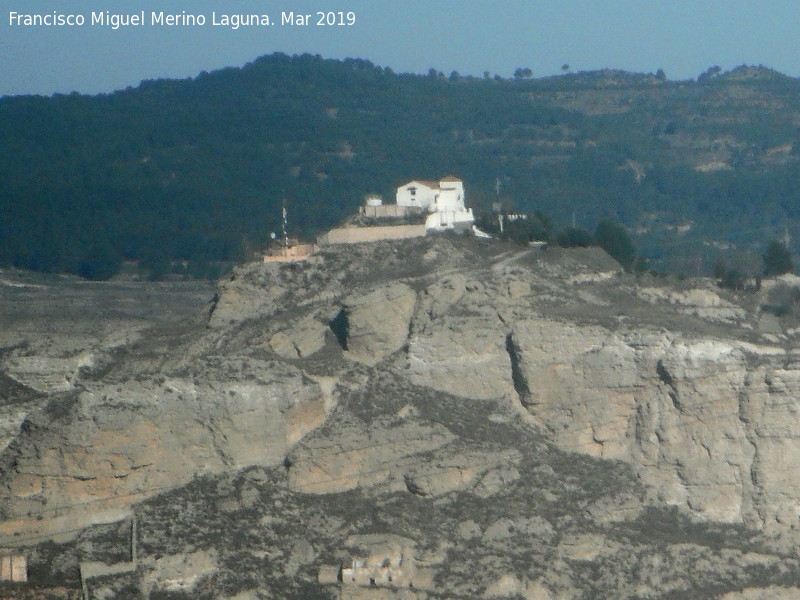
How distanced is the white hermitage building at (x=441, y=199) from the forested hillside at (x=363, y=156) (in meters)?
16.5

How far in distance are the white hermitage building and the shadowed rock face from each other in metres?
4.04

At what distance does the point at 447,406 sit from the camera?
31594 mm

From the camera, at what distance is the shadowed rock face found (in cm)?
2905

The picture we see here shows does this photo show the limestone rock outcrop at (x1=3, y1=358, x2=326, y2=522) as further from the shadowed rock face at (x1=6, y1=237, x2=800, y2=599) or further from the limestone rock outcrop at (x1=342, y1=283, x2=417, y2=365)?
the limestone rock outcrop at (x1=342, y1=283, x2=417, y2=365)

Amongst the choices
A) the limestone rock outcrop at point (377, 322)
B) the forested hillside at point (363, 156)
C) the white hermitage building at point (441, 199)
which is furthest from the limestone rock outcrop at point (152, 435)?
the forested hillside at point (363, 156)

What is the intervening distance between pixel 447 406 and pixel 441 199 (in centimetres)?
991

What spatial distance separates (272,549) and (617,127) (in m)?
74.3

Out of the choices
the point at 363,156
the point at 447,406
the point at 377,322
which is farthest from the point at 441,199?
the point at 363,156

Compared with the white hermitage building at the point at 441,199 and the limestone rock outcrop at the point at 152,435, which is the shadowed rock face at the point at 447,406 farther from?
the white hermitage building at the point at 441,199

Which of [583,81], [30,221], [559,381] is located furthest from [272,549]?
[583,81]

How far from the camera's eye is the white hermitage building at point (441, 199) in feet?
132

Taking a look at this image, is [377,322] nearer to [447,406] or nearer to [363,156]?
[447,406]

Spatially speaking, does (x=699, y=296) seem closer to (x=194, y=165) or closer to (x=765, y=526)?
(x=765, y=526)

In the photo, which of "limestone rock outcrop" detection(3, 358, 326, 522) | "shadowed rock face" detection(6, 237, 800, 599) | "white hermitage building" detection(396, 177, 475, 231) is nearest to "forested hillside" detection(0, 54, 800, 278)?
"white hermitage building" detection(396, 177, 475, 231)
